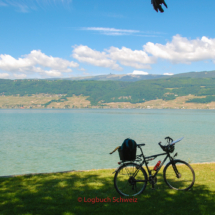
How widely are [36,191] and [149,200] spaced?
3.55 m

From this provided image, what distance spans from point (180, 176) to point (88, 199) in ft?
9.91

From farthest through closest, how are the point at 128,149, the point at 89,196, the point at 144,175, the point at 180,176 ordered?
the point at 180,176 → the point at 144,175 → the point at 89,196 → the point at 128,149

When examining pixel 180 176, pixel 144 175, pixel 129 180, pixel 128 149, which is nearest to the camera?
pixel 128 149

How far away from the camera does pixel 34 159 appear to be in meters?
26.4

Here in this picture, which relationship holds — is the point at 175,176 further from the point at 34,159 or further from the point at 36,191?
the point at 34,159

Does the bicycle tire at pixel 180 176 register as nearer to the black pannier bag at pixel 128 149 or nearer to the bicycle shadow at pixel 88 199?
the bicycle shadow at pixel 88 199

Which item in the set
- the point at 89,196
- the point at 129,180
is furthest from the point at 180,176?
the point at 89,196

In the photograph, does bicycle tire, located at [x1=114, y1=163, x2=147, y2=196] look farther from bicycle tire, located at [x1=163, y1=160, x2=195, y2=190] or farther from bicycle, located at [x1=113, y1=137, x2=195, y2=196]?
bicycle tire, located at [x1=163, y1=160, x2=195, y2=190]

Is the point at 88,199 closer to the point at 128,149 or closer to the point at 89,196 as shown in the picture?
the point at 89,196

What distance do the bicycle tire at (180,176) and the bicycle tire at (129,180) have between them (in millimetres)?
858

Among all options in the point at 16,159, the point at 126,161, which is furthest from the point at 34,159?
the point at 126,161

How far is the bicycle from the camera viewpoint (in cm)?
712

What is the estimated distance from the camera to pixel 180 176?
7.72 m

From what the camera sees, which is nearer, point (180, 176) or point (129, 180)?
point (129, 180)
